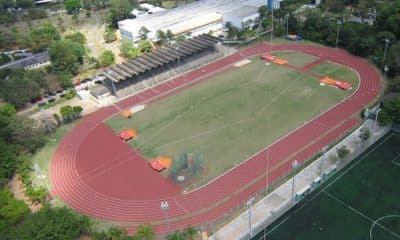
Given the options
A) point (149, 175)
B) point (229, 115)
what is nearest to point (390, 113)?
point (229, 115)

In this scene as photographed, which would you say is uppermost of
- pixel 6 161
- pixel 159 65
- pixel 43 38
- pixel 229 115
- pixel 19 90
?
pixel 43 38

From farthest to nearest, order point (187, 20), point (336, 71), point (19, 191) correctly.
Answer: point (187, 20)
point (336, 71)
point (19, 191)

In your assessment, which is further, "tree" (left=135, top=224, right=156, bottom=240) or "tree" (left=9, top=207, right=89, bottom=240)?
"tree" (left=135, top=224, right=156, bottom=240)

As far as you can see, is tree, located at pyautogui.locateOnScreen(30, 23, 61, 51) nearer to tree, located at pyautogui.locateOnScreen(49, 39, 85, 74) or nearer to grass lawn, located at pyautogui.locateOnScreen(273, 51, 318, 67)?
tree, located at pyautogui.locateOnScreen(49, 39, 85, 74)

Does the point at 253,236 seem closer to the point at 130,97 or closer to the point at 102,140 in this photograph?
the point at 102,140

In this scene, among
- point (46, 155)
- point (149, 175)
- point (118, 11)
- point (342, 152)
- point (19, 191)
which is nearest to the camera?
point (342, 152)

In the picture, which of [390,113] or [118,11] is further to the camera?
[118,11]

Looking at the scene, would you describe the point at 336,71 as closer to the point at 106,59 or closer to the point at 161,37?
the point at 161,37

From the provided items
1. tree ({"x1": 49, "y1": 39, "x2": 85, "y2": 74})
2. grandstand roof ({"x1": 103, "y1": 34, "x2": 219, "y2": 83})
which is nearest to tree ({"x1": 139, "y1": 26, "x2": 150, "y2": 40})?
grandstand roof ({"x1": 103, "y1": 34, "x2": 219, "y2": 83})
